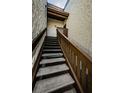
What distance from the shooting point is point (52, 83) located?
5.90 feet

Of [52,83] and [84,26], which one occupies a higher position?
[84,26]

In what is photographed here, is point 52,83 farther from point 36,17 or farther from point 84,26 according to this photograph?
point 84,26

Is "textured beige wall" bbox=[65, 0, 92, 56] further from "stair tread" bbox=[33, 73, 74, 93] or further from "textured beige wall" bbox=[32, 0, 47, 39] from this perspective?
"textured beige wall" bbox=[32, 0, 47, 39]

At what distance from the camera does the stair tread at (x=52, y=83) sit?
162 cm

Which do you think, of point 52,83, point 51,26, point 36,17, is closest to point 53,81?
point 52,83

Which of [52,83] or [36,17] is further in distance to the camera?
[36,17]

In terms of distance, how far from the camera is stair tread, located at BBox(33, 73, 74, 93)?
1.62 meters

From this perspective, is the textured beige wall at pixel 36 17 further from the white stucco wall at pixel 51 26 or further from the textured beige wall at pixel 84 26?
the white stucco wall at pixel 51 26
